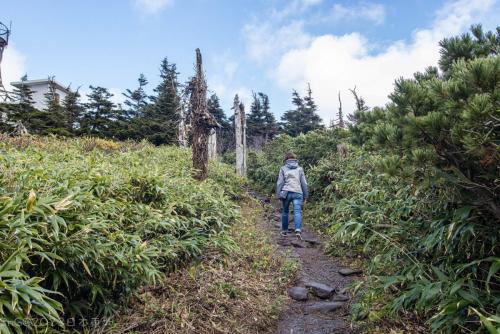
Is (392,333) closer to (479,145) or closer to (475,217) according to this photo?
(475,217)

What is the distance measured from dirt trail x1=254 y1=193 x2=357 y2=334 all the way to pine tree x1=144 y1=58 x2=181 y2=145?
12.3m

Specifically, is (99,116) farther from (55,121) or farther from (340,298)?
(340,298)

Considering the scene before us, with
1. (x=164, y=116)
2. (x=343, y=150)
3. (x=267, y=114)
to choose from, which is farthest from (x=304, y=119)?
(x=343, y=150)

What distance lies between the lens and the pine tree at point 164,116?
869 inches

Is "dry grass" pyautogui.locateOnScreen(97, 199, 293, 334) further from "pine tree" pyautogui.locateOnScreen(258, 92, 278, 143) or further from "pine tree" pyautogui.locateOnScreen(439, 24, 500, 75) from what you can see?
"pine tree" pyautogui.locateOnScreen(258, 92, 278, 143)

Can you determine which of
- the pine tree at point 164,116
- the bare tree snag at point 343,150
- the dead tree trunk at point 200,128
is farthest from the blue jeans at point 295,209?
the pine tree at point 164,116

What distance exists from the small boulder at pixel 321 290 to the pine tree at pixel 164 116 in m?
13.9

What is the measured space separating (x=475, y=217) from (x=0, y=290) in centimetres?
357

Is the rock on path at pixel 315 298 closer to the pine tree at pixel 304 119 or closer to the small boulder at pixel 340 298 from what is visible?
the small boulder at pixel 340 298

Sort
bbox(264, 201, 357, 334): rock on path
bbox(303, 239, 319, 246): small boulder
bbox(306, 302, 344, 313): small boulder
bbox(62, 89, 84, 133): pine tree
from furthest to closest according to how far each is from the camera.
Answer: bbox(62, 89, 84, 133): pine tree, bbox(303, 239, 319, 246): small boulder, bbox(306, 302, 344, 313): small boulder, bbox(264, 201, 357, 334): rock on path

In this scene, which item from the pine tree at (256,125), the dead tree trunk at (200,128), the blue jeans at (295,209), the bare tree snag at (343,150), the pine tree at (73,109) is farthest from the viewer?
the pine tree at (256,125)

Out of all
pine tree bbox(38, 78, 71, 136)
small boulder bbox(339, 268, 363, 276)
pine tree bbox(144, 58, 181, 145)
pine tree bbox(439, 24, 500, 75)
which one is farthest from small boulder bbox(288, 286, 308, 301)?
pine tree bbox(38, 78, 71, 136)

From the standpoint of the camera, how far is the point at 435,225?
313cm

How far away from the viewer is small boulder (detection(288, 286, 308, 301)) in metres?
4.37
